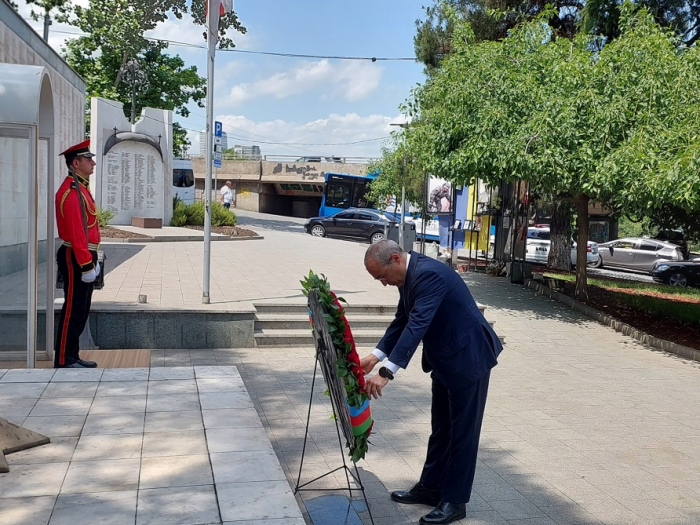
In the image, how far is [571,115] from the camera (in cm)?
1170

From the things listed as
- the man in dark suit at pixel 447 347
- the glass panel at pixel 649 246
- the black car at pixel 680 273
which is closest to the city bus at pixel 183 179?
the glass panel at pixel 649 246

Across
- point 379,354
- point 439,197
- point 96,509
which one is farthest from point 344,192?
point 96,509

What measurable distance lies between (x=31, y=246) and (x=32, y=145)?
0.94 m

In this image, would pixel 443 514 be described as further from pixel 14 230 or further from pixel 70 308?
pixel 14 230

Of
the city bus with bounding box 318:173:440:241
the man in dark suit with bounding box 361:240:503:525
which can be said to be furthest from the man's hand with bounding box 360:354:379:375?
the city bus with bounding box 318:173:440:241

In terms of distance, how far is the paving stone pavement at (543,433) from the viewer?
4848 millimetres

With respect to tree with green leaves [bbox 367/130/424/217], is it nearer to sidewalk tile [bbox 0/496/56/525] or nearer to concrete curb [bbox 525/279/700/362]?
concrete curb [bbox 525/279/700/362]

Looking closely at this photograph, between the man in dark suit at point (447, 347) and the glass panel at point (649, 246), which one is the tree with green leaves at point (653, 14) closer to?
the glass panel at point (649, 246)

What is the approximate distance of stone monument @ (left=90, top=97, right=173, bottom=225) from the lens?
24.0 m

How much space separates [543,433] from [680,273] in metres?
20.1

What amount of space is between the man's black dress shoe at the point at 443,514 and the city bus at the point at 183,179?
3429 centimetres

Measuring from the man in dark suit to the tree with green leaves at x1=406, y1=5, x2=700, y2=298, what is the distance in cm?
704

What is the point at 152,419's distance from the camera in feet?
16.9

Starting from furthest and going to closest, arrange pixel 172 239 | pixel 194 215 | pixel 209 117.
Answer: pixel 194 215
pixel 172 239
pixel 209 117
